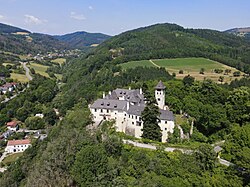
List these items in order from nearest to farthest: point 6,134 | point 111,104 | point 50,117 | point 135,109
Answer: point 135,109, point 111,104, point 6,134, point 50,117

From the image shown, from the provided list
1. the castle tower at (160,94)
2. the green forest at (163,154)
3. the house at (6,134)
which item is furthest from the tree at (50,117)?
the castle tower at (160,94)

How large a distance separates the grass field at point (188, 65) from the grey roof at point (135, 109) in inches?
2362

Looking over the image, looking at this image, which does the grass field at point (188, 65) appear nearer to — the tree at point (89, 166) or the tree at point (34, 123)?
the tree at point (34, 123)

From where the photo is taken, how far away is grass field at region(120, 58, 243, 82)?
385ft

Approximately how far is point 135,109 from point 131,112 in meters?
0.96

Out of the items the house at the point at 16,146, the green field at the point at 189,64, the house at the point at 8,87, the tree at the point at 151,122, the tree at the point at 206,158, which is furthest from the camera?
the house at the point at 8,87

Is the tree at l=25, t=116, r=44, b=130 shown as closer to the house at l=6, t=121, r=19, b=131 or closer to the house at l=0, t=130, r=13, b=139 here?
the house at l=6, t=121, r=19, b=131

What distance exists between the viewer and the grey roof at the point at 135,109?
53.2 m

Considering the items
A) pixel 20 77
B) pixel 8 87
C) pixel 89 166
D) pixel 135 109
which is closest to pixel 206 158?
pixel 89 166

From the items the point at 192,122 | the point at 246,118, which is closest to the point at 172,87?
the point at 192,122

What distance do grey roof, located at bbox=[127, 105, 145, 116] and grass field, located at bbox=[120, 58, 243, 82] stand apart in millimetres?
59991

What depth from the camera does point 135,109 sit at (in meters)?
54.4

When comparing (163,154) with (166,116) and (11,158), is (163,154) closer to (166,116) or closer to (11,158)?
(166,116)

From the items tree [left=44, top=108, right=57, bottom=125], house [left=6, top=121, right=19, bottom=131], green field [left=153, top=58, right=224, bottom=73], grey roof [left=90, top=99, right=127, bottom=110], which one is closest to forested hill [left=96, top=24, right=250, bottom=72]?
green field [left=153, top=58, right=224, bottom=73]
